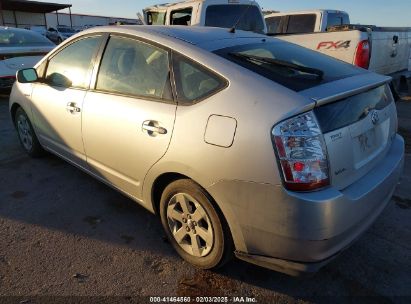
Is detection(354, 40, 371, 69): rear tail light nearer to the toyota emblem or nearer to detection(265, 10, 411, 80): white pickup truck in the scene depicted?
detection(265, 10, 411, 80): white pickup truck

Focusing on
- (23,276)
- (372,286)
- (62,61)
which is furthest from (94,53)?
(372,286)

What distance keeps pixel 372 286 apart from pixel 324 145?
1.14 metres

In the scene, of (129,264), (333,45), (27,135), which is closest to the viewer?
(129,264)

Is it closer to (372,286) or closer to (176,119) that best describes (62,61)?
(176,119)

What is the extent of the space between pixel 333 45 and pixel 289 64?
4.11 m

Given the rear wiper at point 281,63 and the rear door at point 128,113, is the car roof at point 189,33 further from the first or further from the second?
the rear wiper at point 281,63

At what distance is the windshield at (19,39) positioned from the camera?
8.52 meters

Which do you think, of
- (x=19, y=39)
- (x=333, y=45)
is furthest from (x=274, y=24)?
(x=19, y=39)

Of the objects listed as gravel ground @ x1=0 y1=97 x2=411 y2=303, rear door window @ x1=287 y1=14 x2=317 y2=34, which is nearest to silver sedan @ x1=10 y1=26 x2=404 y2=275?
gravel ground @ x1=0 y1=97 x2=411 y2=303

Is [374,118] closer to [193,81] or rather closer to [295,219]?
[295,219]

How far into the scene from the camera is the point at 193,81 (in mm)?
2547

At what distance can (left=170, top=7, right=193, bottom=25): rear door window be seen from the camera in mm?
7697

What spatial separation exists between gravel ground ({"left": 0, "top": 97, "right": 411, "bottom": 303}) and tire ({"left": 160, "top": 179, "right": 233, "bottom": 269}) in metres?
0.14

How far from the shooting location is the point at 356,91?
2.39 m
